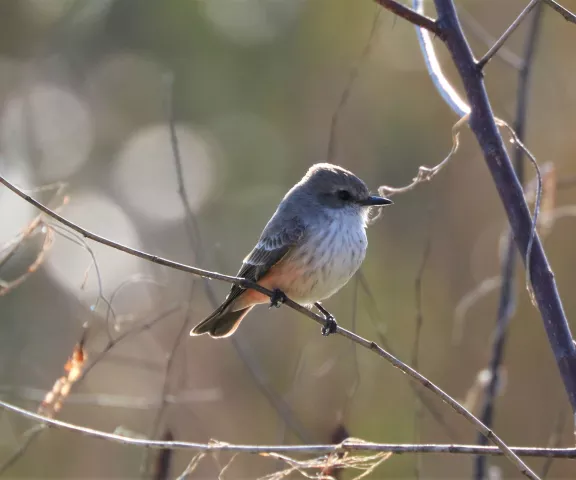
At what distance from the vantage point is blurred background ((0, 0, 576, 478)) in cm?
584

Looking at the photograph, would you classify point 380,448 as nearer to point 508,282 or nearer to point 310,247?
point 508,282

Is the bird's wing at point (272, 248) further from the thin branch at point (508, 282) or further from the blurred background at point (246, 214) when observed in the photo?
the thin branch at point (508, 282)

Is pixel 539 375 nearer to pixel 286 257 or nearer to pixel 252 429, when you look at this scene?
pixel 252 429

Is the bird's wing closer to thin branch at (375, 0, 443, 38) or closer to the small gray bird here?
the small gray bird

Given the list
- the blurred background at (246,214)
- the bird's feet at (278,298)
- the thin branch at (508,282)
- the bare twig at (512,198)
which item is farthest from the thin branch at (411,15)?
the bird's feet at (278,298)

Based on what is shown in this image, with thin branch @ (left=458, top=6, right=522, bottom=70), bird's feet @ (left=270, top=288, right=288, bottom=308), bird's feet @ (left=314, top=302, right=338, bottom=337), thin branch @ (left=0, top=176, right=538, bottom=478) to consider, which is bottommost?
thin branch @ (left=0, top=176, right=538, bottom=478)

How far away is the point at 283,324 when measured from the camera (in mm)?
7508

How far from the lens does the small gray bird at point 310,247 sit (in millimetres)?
3400

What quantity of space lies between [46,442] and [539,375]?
4.15 metres

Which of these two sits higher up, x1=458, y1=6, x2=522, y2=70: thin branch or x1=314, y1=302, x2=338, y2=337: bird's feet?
x1=458, y1=6, x2=522, y2=70: thin branch

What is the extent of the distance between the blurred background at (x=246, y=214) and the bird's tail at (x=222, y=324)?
0.16m

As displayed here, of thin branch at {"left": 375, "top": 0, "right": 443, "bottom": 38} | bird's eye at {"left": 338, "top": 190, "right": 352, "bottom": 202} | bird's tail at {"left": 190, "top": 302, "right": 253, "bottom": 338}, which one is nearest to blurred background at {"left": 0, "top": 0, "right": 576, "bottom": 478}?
bird's tail at {"left": 190, "top": 302, "right": 253, "bottom": 338}

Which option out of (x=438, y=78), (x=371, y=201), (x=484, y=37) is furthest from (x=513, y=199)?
(x=484, y=37)

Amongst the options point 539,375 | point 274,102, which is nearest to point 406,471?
point 539,375
